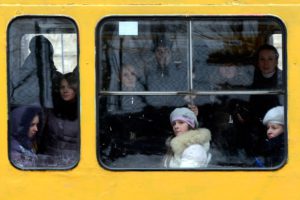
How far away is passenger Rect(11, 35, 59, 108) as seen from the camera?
13.9 ft

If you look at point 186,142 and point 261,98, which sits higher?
point 261,98

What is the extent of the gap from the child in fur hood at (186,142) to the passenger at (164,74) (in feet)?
0.32

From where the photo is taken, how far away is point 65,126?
423cm

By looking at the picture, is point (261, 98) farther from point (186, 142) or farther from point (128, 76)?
point (128, 76)

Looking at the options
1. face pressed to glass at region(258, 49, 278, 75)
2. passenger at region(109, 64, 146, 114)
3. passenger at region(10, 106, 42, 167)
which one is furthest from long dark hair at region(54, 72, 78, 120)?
face pressed to glass at region(258, 49, 278, 75)

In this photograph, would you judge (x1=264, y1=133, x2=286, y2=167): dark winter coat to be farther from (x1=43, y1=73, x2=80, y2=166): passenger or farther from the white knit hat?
(x1=43, y1=73, x2=80, y2=166): passenger

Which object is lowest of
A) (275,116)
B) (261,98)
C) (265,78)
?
(275,116)

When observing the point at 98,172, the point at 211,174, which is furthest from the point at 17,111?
the point at 211,174

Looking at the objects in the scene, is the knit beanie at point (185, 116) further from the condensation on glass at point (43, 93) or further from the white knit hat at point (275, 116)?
the condensation on glass at point (43, 93)

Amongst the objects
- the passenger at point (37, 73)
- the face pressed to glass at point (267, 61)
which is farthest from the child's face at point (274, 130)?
the passenger at point (37, 73)

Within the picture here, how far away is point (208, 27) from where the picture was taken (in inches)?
167

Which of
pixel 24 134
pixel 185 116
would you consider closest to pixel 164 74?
pixel 185 116

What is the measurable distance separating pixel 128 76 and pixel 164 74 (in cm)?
24

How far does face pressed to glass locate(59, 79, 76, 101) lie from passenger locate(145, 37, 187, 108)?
52cm
